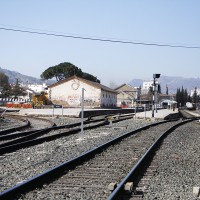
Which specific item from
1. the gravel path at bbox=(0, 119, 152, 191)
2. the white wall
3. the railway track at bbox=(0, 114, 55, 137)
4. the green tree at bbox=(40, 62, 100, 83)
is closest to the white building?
the white wall

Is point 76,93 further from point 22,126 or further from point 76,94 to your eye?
point 22,126

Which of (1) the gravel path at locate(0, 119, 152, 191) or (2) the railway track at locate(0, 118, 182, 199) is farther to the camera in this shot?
(1) the gravel path at locate(0, 119, 152, 191)

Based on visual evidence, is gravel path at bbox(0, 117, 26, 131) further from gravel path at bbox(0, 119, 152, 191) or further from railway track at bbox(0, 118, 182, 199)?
railway track at bbox(0, 118, 182, 199)

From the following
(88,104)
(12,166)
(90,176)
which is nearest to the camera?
(90,176)

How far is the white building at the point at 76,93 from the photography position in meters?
78.3

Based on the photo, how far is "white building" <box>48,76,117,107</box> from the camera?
257ft

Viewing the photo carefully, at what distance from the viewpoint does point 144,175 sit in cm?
884

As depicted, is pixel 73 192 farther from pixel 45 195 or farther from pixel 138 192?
pixel 138 192

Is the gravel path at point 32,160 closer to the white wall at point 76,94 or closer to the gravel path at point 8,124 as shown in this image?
the gravel path at point 8,124

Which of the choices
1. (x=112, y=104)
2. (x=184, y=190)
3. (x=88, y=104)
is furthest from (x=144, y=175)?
(x=112, y=104)

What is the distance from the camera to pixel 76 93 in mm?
80312

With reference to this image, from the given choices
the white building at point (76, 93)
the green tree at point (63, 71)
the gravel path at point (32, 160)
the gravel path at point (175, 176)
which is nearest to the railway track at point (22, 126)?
the gravel path at point (32, 160)

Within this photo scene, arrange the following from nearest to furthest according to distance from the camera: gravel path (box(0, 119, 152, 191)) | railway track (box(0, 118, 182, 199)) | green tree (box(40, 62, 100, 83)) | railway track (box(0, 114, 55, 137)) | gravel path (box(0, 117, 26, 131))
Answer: railway track (box(0, 118, 182, 199))
gravel path (box(0, 119, 152, 191))
railway track (box(0, 114, 55, 137))
gravel path (box(0, 117, 26, 131))
green tree (box(40, 62, 100, 83))

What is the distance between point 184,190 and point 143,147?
7.13 m
